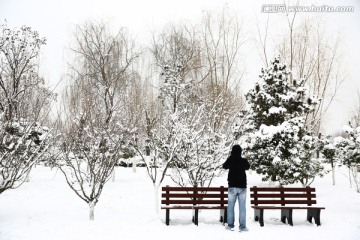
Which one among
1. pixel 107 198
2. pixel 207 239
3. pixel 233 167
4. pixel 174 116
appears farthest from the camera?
pixel 107 198

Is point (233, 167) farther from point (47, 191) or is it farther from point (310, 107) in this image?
point (47, 191)

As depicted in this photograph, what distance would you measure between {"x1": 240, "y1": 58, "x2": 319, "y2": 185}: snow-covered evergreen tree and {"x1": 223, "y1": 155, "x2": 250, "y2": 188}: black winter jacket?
Result: 6274mm

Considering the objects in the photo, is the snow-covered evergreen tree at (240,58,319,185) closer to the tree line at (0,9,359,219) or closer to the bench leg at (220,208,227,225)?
the tree line at (0,9,359,219)

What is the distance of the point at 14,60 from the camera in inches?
581

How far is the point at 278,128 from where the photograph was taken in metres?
13.6

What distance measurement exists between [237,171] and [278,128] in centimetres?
663

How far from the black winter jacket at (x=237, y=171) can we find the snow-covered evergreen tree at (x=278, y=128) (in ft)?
20.6

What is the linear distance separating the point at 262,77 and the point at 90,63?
12353 millimetres

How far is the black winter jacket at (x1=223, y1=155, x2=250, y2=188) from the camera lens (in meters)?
7.54

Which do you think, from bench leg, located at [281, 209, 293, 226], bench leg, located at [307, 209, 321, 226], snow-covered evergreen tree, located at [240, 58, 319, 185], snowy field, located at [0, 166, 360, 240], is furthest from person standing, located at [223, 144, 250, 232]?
snow-covered evergreen tree, located at [240, 58, 319, 185]

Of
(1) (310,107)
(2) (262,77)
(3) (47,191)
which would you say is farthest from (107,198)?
(1) (310,107)

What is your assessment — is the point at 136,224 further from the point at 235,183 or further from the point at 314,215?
the point at 314,215

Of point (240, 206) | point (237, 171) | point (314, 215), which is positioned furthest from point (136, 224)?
point (314, 215)

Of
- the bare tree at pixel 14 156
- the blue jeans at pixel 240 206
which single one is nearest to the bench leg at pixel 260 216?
the blue jeans at pixel 240 206
